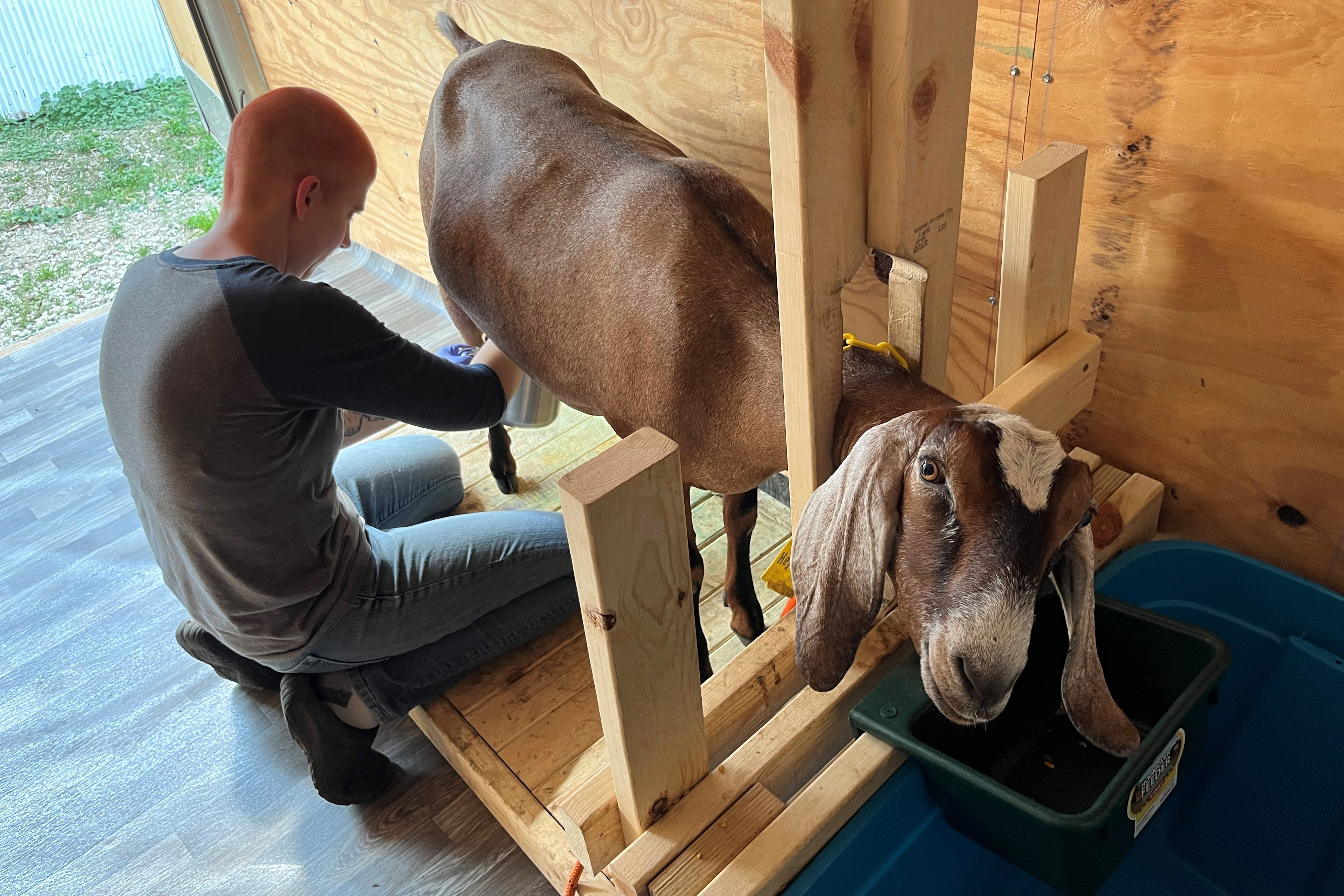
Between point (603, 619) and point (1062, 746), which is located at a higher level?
point (603, 619)

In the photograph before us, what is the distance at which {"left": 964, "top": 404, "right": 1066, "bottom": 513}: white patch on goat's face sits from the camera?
1.16 metres

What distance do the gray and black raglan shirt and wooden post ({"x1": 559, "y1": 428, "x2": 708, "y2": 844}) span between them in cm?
87

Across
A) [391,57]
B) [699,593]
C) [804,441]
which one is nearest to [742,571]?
[699,593]

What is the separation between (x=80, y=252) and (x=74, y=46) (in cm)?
99

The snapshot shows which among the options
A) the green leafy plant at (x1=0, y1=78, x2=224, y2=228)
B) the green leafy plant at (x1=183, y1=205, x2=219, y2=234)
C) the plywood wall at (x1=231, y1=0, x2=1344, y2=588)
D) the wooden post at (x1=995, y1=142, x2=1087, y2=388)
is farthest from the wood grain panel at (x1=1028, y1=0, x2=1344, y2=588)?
the green leafy plant at (x1=0, y1=78, x2=224, y2=228)

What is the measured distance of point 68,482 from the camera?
3379 mm

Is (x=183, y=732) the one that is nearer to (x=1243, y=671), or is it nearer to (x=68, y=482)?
(x=68, y=482)

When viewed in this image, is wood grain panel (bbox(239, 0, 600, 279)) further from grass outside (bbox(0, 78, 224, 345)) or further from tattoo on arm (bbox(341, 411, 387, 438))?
grass outside (bbox(0, 78, 224, 345))

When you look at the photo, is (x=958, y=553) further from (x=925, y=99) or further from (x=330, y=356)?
(x=330, y=356)

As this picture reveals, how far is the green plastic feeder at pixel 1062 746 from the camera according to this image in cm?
127

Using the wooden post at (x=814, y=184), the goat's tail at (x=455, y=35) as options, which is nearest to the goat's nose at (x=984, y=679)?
the wooden post at (x=814, y=184)

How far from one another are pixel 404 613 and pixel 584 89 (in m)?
1.23

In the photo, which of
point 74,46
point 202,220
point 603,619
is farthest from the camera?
point 202,220

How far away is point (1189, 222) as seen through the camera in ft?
5.26
